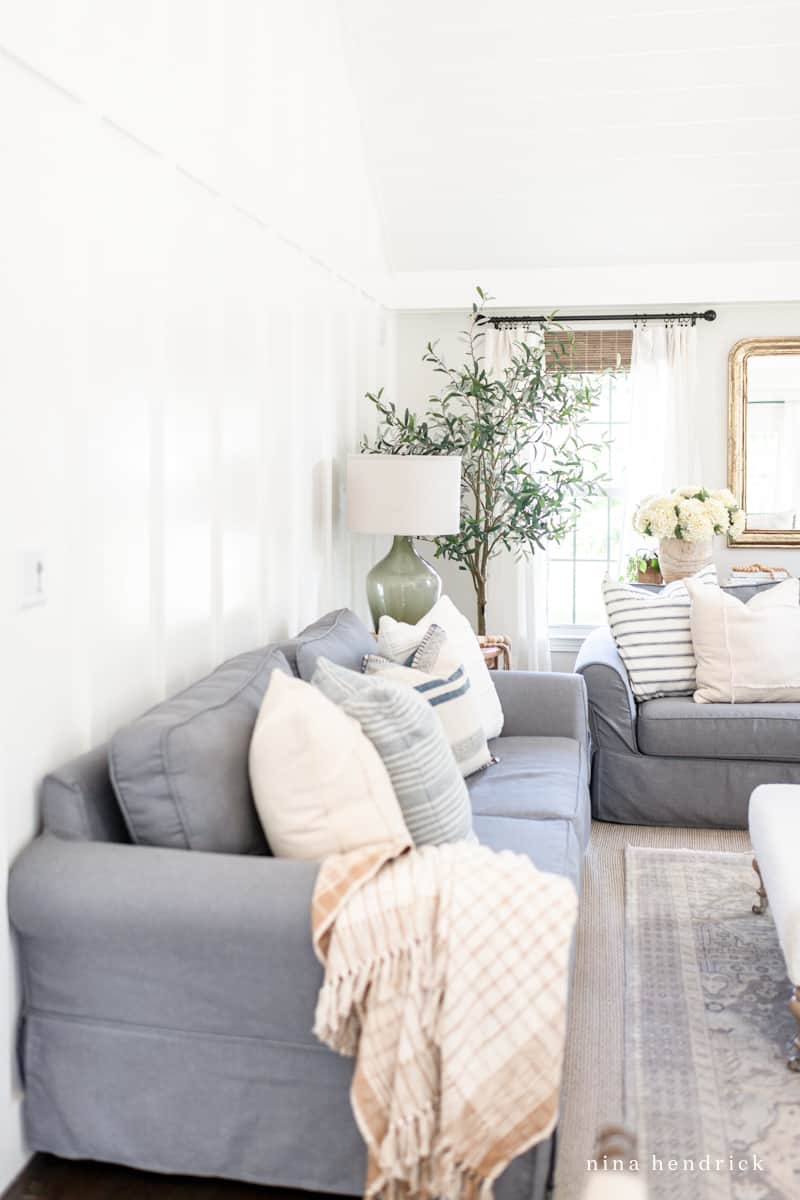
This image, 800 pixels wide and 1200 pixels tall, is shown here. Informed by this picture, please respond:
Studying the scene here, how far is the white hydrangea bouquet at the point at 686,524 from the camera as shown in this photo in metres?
4.71

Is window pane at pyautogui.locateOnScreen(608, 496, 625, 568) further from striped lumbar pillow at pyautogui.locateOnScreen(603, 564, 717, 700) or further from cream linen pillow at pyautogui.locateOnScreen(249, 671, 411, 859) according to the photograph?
cream linen pillow at pyautogui.locateOnScreen(249, 671, 411, 859)

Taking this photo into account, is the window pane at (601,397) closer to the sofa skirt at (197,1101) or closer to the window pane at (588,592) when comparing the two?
the window pane at (588,592)

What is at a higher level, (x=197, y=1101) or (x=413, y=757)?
(x=413, y=757)

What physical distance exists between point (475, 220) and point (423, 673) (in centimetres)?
288

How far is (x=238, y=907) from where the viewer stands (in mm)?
1863

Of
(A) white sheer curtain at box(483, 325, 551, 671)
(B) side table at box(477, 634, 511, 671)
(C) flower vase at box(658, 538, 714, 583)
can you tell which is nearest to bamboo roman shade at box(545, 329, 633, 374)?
(A) white sheer curtain at box(483, 325, 551, 671)

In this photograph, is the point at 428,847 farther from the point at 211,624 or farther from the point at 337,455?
the point at 337,455

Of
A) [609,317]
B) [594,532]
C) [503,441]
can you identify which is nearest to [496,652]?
[503,441]

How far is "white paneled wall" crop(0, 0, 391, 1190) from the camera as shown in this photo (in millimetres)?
2041

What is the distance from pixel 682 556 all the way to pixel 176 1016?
11.3ft

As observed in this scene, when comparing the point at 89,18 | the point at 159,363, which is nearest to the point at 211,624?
the point at 159,363

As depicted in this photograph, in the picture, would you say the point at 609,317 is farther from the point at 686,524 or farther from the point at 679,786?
the point at 679,786

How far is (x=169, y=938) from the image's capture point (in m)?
1.90

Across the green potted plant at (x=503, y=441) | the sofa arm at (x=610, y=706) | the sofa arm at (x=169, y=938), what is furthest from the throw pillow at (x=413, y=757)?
the green potted plant at (x=503, y=441)
